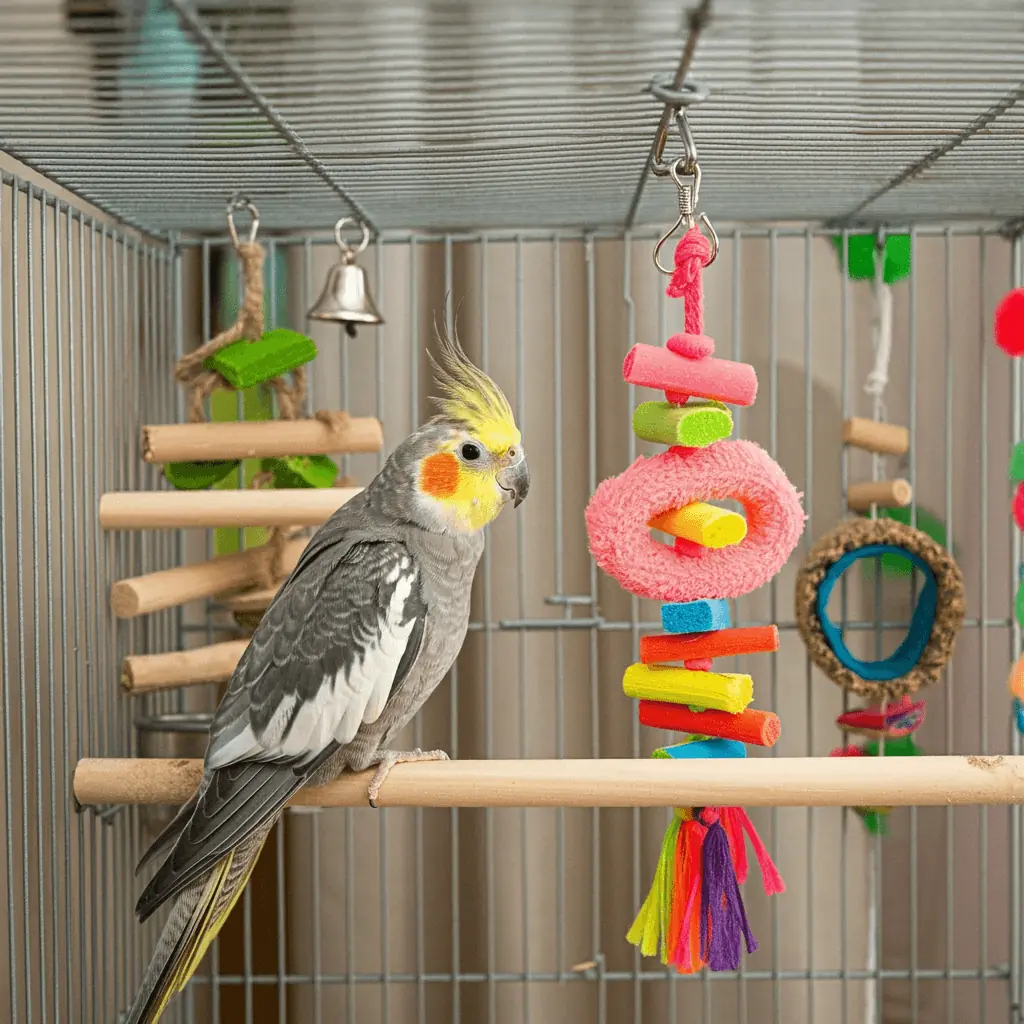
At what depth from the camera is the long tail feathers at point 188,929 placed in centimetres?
96

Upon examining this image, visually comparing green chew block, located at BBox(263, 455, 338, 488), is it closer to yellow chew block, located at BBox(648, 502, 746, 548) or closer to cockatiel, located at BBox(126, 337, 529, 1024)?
cockatiel, located at BBox(126, 337, 529, 1024)

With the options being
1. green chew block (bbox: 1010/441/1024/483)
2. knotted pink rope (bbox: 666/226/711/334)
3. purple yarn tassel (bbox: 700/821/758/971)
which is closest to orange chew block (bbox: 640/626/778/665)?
purple yarn tassel (bbox: 700/821/758/971)

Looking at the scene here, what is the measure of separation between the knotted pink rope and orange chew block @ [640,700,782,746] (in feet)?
1.11

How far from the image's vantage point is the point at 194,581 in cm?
130

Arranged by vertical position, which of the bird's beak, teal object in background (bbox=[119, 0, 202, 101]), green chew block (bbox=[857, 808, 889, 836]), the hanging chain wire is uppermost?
teal object in background (bbox=[119, 0, 202, 101])

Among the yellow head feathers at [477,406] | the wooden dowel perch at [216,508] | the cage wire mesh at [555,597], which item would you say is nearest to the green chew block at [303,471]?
the wooden dowel perch at [216,508]

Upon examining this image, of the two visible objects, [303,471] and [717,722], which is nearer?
[717,722]

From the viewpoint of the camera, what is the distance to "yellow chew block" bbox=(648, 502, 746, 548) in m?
0.90

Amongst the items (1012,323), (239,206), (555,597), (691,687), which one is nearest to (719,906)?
(691,687)

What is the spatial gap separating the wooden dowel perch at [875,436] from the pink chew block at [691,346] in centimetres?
73

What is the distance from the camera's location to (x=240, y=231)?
159cm

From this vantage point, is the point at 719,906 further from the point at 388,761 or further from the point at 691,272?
the point at 691,272

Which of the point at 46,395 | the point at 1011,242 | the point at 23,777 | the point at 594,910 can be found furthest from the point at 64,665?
the point at 1011,242

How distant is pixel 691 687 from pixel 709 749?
0.28 ft
